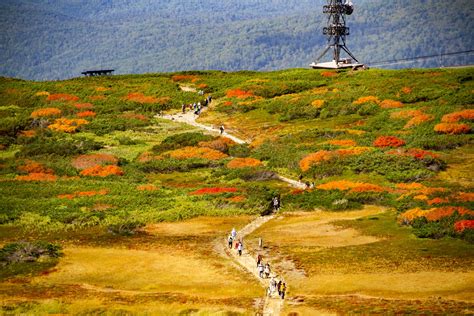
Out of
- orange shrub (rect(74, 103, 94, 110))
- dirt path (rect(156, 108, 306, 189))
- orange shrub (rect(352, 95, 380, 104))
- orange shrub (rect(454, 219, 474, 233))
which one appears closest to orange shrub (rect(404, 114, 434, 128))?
orange shrub (rect(352, 95, 380, 104))

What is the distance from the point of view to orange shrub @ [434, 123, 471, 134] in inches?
4035

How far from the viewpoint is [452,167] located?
298 feet

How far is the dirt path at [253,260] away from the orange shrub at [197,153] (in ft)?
82.4

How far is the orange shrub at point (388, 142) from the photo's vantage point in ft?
327

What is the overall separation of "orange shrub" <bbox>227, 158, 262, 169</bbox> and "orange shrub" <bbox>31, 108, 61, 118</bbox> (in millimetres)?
39206

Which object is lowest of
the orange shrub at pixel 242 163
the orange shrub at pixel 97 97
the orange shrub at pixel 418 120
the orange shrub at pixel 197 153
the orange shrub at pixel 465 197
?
the orange shrub at pixel 465 197

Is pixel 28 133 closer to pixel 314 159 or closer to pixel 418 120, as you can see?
pixel 314 159

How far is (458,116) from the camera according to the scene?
106 meters

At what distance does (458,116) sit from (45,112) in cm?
5651

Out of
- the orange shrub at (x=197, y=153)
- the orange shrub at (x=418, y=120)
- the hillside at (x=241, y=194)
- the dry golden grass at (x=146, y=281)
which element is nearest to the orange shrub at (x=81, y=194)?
the hillside at (x=241, y=194)

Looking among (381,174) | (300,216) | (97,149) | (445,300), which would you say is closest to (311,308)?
(445,300)

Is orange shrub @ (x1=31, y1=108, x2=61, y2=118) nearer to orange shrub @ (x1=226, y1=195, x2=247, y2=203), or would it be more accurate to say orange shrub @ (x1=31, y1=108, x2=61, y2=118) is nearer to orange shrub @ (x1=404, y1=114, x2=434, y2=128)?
orange shrub @ (x1=404, y1=114, x2=434, y2=128)

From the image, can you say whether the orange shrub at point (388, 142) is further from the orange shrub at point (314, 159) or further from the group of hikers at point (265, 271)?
the group of hikers at point (265, 271)

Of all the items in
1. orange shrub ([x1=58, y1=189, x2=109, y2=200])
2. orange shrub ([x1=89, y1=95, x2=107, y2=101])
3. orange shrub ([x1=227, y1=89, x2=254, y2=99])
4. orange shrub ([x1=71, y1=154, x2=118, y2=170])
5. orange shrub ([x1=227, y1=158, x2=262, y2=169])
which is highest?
orange shrub ([x1=227, y1=89, x2=254, y2=99])
